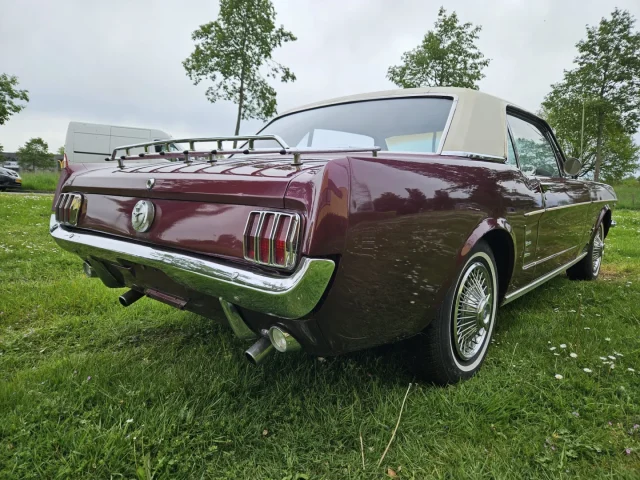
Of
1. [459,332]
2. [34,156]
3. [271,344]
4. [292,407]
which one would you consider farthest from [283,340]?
[34,156]

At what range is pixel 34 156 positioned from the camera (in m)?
46.1

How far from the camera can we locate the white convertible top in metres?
2.03

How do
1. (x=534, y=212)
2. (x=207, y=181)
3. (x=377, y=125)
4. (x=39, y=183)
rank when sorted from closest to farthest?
(x=207, y=181) → (x=377, y=125) → (x=534, y=212) → (x=39, y=183)

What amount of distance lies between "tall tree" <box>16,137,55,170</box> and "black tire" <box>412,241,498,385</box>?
180ft

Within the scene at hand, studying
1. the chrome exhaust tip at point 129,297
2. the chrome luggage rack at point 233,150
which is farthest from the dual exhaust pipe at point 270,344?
the chrome exhaust tip at point 129,297

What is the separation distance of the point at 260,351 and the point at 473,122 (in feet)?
5.04

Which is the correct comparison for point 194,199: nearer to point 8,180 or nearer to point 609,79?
point 8,180

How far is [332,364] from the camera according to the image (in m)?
2.19

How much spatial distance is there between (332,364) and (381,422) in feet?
1.64

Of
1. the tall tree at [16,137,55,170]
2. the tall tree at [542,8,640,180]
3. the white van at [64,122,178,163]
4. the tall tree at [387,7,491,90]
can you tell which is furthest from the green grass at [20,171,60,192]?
the tall tree at [16,137,55,170]

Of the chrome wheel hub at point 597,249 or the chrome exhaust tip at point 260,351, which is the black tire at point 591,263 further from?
the chrome exhaust tip at point 260,351

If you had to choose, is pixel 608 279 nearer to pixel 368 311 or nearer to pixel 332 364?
pixel 332 364

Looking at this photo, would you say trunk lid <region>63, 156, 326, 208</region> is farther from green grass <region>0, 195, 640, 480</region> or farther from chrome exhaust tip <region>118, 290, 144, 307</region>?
green grass <region>0, 195, 640, 480</region>

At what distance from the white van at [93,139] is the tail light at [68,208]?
374 inches
